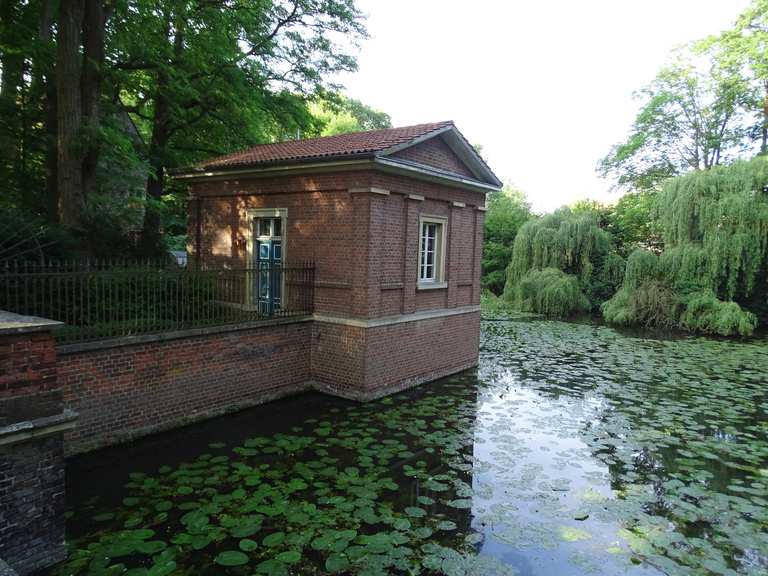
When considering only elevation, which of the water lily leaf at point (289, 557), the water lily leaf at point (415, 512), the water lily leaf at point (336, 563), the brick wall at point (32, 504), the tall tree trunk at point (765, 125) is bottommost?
the water lily leaf at point (415, 512)

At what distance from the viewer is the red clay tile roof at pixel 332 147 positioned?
9594mm

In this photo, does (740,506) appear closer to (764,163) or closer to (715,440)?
(715,440)

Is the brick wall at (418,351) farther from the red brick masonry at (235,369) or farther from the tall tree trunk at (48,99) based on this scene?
the tall tree trunk at (48,99)

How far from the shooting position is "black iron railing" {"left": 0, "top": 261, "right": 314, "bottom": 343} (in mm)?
6949

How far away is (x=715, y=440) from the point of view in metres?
8.23

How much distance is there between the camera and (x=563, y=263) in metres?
24.3

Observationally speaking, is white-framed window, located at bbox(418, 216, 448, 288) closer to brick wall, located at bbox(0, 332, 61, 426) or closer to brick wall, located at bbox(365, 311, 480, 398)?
brick wall, located at bbox(365, 311, 480, 398)

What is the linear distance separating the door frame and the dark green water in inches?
110

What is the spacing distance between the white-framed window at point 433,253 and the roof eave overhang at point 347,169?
3.25 ft

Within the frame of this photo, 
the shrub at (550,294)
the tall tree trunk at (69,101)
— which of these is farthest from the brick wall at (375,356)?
the shrub at (550,294)

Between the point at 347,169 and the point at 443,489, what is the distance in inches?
236

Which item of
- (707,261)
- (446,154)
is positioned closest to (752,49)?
(707,261)

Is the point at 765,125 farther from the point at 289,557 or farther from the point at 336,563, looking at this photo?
the point at 289,557

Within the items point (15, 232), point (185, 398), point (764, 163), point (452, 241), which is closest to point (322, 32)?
point (452, 241)
